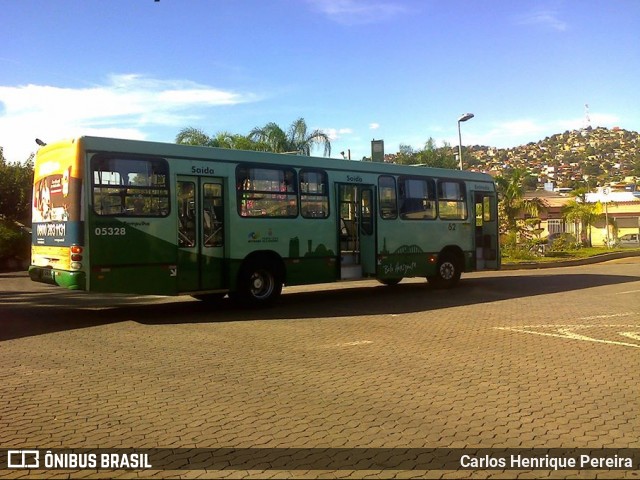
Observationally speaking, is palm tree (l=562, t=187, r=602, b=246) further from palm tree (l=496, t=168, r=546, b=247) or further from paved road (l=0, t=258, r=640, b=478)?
paved road (l=0, t=258, r=640, b=478)

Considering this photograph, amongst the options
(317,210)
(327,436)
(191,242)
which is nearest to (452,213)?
(317,210)

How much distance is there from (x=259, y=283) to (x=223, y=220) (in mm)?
1645

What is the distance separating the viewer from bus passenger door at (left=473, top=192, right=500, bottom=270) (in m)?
18.0

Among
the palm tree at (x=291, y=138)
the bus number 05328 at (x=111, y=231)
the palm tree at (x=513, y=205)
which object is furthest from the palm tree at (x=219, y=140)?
the bus number 05328 at (x=111, y=231)

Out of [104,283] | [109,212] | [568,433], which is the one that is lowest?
[568,433]

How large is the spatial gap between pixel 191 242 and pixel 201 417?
6.76 meters

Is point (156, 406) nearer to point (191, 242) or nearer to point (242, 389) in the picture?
point (242, 389)

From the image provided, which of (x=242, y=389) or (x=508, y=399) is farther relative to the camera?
(x=242, y=389)

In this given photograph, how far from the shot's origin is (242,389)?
6500mm

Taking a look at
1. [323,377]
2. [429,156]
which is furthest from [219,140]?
[323,377]

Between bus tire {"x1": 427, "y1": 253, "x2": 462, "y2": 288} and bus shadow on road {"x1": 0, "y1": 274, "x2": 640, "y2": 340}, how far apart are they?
0.35 meters

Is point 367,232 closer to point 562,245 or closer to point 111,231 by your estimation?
point 111,231

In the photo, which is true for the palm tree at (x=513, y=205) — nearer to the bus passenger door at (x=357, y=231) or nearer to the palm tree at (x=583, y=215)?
the palm tree at (x=583, y=215)

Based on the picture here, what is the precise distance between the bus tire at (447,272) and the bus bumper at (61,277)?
9624 mm
